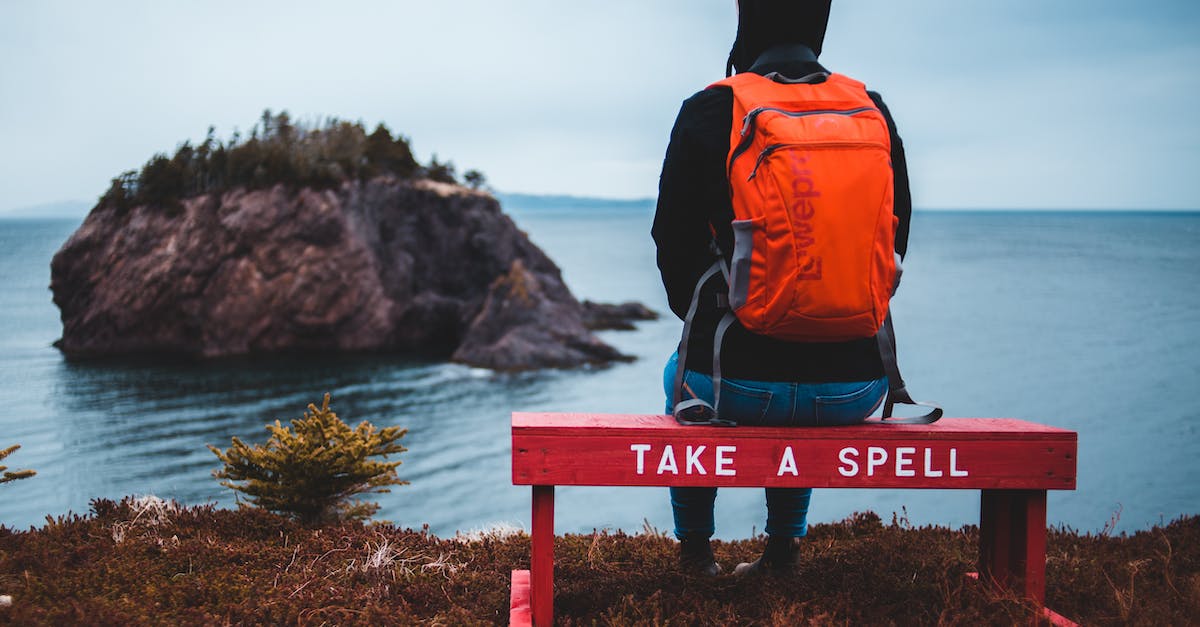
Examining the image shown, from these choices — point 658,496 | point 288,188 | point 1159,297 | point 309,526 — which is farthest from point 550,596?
point 1159,297

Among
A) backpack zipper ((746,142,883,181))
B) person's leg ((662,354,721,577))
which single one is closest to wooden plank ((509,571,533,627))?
person's leg ((662,354,721,577))

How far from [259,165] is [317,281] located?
10.4ft

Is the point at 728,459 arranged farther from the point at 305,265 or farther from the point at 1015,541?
the point at 305,265

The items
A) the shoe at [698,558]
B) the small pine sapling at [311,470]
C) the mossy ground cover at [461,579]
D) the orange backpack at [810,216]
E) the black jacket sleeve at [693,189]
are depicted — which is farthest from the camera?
the small pine sapling at [311,470]

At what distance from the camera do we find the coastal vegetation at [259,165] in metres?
21.8

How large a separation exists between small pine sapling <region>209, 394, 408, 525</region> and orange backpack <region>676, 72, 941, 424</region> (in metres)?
3.17

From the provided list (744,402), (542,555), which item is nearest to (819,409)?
(744,402)

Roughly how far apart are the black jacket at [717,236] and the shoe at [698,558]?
1.01 meters

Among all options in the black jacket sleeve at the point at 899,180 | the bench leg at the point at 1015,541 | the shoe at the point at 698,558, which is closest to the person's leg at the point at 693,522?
the shoe at the point at 698,558

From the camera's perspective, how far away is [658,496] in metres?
17.1

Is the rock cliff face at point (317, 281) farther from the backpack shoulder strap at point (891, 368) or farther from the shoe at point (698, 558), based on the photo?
the backpack shoulder strap at point (891, 368)

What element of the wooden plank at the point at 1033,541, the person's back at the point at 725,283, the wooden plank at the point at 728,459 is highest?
the person's back at the point at 725,283

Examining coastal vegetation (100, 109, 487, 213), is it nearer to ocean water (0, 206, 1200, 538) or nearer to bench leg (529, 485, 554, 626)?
ocean water (0, 206, 1200, 538)

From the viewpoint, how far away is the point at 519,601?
12.3 ft
